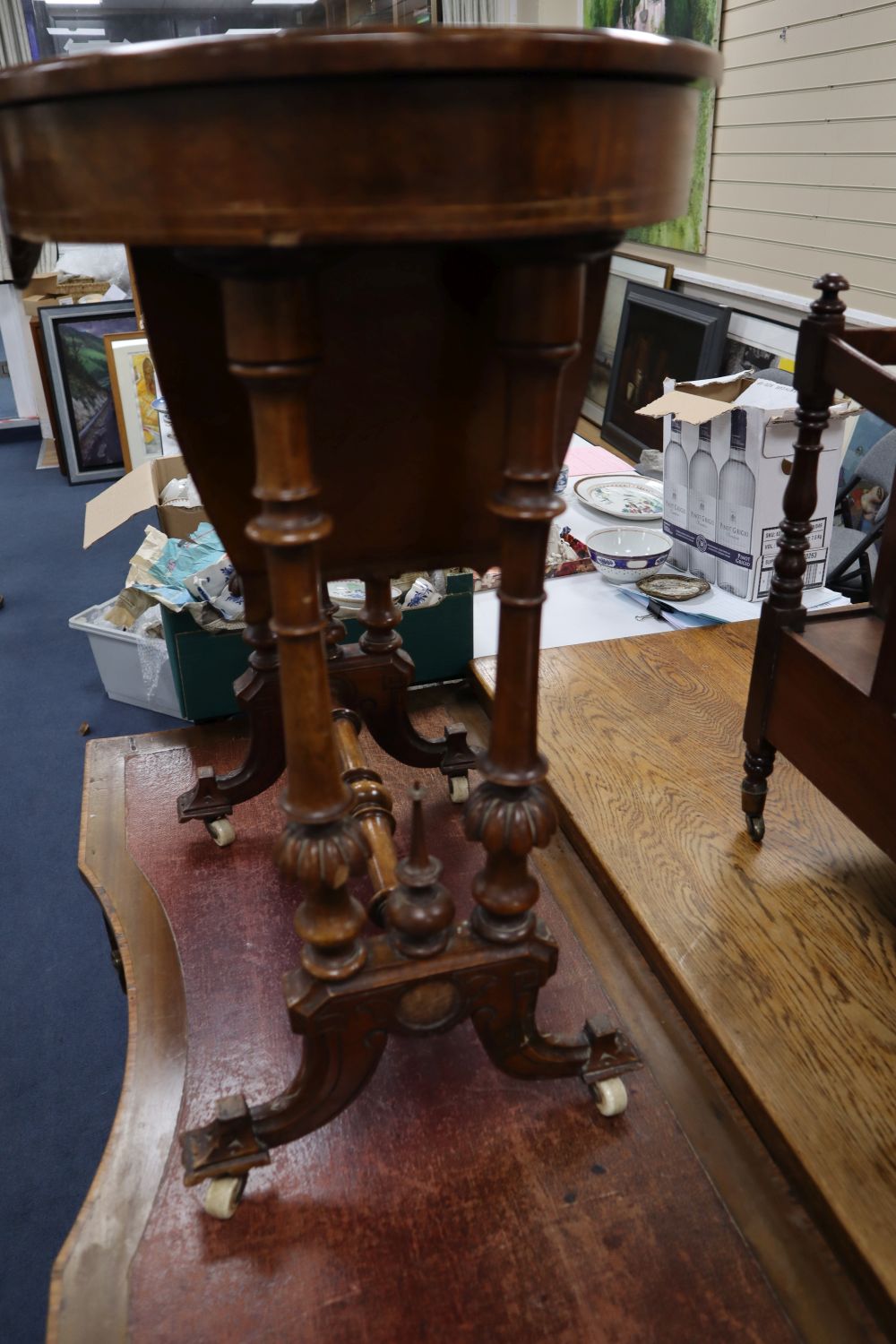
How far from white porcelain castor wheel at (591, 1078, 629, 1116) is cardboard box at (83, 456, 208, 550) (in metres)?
1.22

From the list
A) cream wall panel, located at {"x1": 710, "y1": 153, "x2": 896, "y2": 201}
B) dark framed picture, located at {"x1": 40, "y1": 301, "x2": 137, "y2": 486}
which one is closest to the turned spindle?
cream wall panel, located at {"x1": 710, "y1": 153, "x2": 896, "y2": 201}

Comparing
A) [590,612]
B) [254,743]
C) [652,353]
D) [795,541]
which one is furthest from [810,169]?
[254,743]

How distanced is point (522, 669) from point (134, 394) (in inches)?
138

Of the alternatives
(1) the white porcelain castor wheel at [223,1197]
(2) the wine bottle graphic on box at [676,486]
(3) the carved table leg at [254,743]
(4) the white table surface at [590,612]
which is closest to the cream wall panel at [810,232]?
(2) the wine bottle graphic on box at [676,486]

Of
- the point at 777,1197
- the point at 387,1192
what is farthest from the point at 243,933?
the point at 777,1197

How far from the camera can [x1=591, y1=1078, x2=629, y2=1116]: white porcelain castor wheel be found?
0.97 m

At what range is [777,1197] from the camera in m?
0.90

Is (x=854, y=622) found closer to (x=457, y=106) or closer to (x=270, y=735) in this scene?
(x=270, y=735)

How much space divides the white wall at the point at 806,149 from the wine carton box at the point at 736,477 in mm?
769

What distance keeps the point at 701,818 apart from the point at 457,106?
40.9 inches

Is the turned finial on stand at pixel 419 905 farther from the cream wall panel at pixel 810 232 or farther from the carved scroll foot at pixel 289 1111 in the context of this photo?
the cream wall panel at pixel 810 232

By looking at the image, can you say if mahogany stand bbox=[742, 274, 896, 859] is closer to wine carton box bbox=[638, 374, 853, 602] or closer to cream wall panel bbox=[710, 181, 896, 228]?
wine carton box bbox=[638, 374, 853, 602]

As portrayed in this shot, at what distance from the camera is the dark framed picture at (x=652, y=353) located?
3137 millimetres

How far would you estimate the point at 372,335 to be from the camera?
96 centimetres
